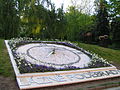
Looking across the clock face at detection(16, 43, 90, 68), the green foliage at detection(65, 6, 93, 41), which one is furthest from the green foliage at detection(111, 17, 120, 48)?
the clock face at detection(16, 43, 90, 68)

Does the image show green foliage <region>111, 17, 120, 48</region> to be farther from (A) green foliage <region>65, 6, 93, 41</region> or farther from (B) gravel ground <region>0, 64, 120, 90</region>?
(B) gravel ground <region>0, 64, 120, 90</region>

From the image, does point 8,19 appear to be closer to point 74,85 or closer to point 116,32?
point 74,85

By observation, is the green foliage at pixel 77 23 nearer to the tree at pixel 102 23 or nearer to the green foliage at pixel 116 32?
the tree at pixel 102 23

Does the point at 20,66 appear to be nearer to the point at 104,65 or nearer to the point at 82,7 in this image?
the point at 104,65

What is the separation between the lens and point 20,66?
3.45 meters

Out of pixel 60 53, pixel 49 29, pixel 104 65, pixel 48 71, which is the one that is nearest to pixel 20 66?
pixel 48 71

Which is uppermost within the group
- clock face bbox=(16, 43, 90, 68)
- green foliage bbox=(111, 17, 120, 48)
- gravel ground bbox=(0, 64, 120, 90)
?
green foliage bbox=(111, 17, 120, 48)

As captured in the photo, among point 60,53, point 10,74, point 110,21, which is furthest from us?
point 110,21

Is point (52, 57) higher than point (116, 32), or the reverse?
point (116, 32)

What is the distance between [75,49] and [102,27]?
27.1ft

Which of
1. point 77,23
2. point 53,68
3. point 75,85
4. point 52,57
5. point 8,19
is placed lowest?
point 75,85

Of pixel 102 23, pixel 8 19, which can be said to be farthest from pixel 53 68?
pixel 102 23

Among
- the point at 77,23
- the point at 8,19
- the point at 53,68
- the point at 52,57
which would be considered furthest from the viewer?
the point at 77,23

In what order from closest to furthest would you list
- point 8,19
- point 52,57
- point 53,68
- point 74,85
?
1. point 74,85
2. point 53,68
3. point 52,57
4. point 8,19
